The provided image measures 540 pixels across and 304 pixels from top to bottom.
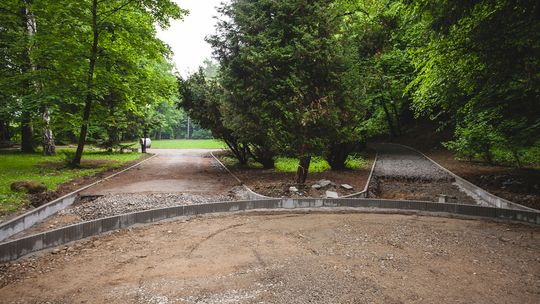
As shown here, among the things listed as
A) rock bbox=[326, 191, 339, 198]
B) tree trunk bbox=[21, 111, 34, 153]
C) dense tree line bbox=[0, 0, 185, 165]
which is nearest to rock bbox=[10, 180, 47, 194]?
dense tree line bbox=[0, 0, 185, 165]

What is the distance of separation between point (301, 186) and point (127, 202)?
17.5ft

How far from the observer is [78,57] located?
537 inches

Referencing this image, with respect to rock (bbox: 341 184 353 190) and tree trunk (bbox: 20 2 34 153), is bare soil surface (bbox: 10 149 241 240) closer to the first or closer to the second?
rock (bbox: 341 184 353 190)

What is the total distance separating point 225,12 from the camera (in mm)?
11586

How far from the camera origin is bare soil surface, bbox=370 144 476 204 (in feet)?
35.0

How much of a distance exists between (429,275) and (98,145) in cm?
2517

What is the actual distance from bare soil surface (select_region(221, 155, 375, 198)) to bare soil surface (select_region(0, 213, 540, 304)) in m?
3.17

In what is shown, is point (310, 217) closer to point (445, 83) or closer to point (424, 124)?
point (445, 83)

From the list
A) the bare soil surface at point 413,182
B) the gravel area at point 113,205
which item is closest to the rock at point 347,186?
the bare soil surface at point 413,182

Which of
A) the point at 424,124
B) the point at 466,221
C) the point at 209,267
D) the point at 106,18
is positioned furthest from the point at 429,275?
the point at 424,124

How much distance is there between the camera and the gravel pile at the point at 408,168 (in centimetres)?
1352

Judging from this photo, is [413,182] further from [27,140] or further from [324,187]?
[27,140]

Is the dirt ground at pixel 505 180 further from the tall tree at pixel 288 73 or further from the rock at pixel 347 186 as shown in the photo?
the tall tree at pixel 288 73

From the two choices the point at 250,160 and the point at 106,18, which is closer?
the point at 106,18
